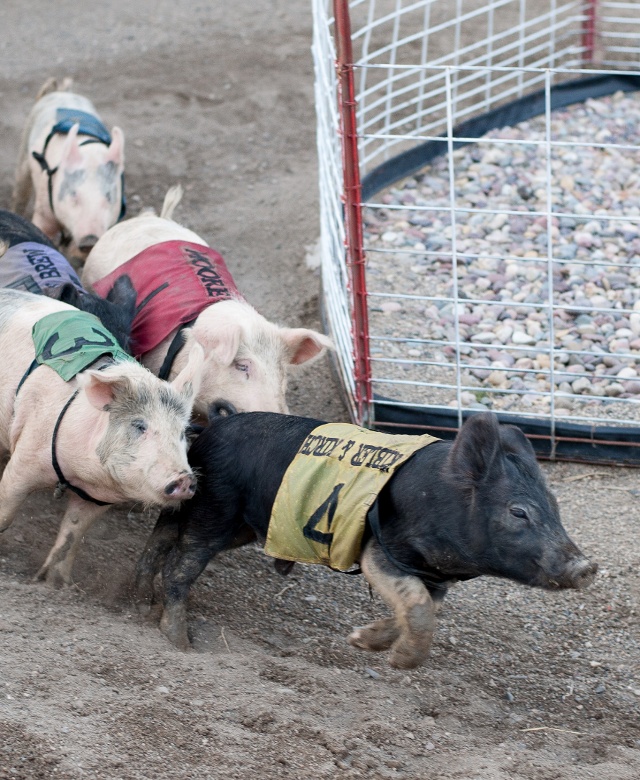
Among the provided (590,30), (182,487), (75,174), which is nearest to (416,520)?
(182,487)

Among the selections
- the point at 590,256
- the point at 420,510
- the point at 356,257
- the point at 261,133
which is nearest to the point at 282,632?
the point at 420,510

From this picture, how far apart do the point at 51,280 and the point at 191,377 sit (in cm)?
109

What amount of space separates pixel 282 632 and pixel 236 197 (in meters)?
4.34

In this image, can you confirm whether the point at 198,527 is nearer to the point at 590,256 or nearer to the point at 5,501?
the point at 5,501

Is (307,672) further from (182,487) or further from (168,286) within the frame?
(168,286)

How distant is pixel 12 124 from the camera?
8227mm

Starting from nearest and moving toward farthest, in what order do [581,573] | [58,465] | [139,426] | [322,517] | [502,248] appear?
[581,573], [322,517], [139,426], [58,465], [502,248]

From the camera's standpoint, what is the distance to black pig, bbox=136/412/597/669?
312cm

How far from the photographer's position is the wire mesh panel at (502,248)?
4938 mm

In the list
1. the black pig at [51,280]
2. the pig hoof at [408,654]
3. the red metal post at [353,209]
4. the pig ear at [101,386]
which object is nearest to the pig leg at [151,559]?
the pig ear at [101,386]

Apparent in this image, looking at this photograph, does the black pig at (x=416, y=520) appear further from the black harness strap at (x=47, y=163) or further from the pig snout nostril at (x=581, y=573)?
the black harness strap at (x=47, y=163)

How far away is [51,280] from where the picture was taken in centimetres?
459

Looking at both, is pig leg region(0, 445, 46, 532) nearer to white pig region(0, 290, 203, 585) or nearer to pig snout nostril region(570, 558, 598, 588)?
white pig region(0, 290, 203, 585)

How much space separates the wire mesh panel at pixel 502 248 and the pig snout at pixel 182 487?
4.88ft
